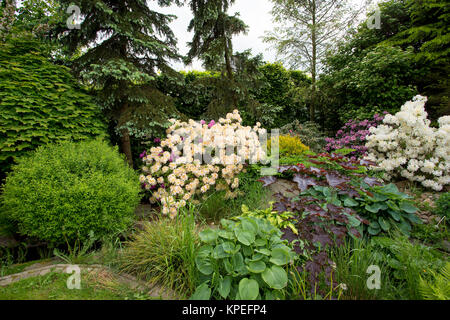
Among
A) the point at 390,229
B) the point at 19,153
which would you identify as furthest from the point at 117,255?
the point at 390,229

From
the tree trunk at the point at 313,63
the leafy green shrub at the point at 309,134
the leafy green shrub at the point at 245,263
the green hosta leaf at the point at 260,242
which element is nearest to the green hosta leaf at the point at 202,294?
the leafy green shrub at the point at 245,263

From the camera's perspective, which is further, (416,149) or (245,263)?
(416,149)

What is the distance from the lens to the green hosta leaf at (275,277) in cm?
131

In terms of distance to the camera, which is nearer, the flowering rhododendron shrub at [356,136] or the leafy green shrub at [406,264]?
the leafy green shrub at [406,264]

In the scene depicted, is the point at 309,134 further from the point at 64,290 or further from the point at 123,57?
the point at 64,290

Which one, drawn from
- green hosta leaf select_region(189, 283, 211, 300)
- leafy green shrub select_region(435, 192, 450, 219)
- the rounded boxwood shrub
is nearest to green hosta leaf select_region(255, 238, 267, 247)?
green hosta leaf select_region(189, 283, 211, 300)

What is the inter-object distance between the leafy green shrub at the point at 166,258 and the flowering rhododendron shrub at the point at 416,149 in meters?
3.20

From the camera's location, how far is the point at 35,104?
2922 mm

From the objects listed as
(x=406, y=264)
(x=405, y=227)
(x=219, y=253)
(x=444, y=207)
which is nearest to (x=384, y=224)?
(x=405, y=227)

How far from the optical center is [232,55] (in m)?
5.05

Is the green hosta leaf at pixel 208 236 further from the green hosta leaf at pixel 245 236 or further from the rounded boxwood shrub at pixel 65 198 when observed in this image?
the rounded boxwood shrub at pixel 65 198

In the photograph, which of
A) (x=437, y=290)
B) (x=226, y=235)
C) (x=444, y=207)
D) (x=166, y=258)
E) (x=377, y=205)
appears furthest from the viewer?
(x=444, y=207)

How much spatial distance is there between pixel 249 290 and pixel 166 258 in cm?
79
